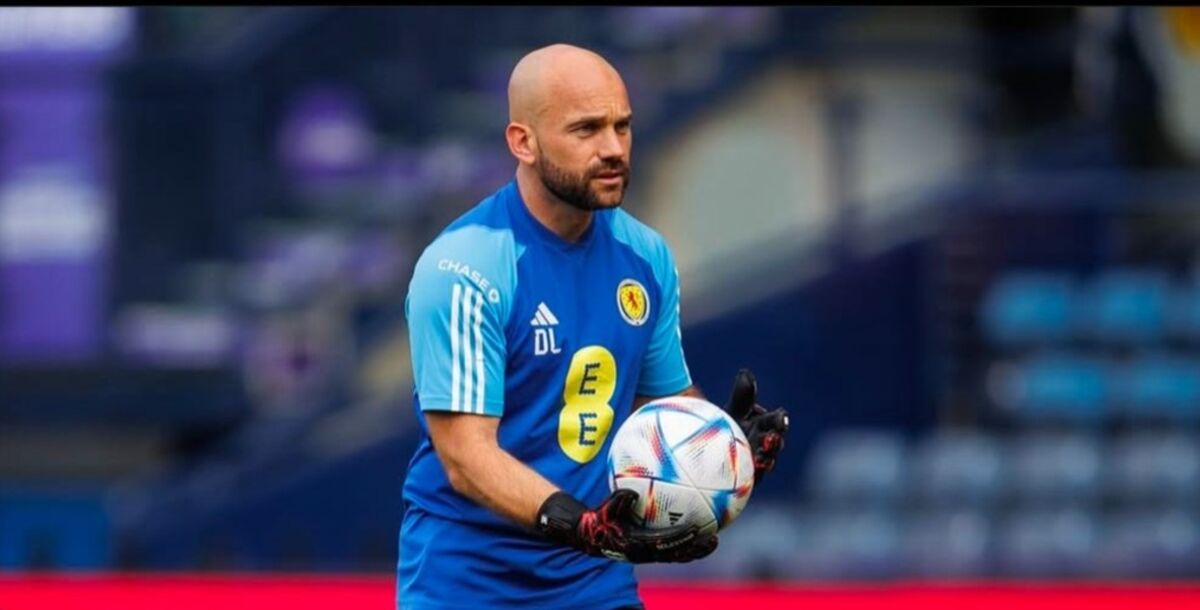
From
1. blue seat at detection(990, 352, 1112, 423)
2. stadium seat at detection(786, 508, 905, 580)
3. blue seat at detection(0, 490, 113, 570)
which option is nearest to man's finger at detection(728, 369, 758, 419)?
stadium seat at detection(786, 508, 905, 580)

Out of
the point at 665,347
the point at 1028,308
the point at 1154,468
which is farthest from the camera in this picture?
the point at 1028,308

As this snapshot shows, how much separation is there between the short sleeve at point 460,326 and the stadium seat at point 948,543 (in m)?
5.89

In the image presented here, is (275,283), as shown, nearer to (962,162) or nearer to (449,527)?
(962,162)

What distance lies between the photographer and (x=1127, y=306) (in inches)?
441

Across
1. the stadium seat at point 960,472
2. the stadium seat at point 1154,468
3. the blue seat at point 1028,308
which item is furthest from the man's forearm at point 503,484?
the blue seat at point 1028,308

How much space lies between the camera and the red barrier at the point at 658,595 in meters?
8.16

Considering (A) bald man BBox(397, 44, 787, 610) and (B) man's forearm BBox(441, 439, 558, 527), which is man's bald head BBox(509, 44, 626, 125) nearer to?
(A) bald man BBox(397, 44, 787, 610)

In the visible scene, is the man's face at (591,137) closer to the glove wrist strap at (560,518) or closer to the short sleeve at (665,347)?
the short sleeve at (665,347)

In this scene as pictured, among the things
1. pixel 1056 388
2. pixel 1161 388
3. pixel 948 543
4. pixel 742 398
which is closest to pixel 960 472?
pixel 948 543

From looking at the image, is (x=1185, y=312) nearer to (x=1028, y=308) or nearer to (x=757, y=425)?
(x=1028, y=308)

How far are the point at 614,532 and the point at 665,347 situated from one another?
0.70 meters

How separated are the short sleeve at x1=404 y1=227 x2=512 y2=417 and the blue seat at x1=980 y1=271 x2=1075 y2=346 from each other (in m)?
6.81

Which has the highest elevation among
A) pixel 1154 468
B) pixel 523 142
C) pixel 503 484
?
pixel 523 142

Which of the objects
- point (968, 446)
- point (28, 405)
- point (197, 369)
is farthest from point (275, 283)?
point (968, 446)
